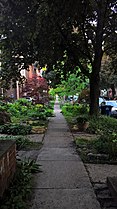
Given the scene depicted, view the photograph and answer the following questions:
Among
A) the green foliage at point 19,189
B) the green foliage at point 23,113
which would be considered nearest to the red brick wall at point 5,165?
the green foliage at point 19,189

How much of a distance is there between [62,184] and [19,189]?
91cm

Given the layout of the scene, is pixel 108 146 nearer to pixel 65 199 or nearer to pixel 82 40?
pixel 65 199


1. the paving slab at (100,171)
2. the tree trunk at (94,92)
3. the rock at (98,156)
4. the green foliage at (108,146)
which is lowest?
the paving slab at (100,171)

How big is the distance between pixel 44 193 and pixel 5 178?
2.33 ft

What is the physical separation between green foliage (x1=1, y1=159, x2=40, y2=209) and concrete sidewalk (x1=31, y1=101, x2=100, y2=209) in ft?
0.49

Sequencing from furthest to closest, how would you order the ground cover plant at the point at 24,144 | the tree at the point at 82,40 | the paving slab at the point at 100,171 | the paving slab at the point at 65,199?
the tree at the point at 82,40
the ground cover plant at the point at 24,144
the paving slab at the point at 100,171
the paving slab at the point at 65,199

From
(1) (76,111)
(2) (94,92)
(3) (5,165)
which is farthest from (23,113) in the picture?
(3) (5,165)

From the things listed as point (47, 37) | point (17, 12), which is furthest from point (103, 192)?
point (47, 37)

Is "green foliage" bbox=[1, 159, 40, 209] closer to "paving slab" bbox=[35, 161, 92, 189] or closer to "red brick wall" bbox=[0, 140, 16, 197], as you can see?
"red brick wall" bbox=[0, 140, 16, 197]

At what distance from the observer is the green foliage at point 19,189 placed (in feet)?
13.9

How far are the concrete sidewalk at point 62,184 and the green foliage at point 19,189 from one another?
149 millimetres

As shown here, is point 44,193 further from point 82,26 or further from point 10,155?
point 82,26

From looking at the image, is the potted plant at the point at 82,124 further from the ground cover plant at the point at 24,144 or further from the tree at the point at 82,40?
the ground cover plant at the point at 24,144

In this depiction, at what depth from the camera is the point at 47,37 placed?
515 inches
